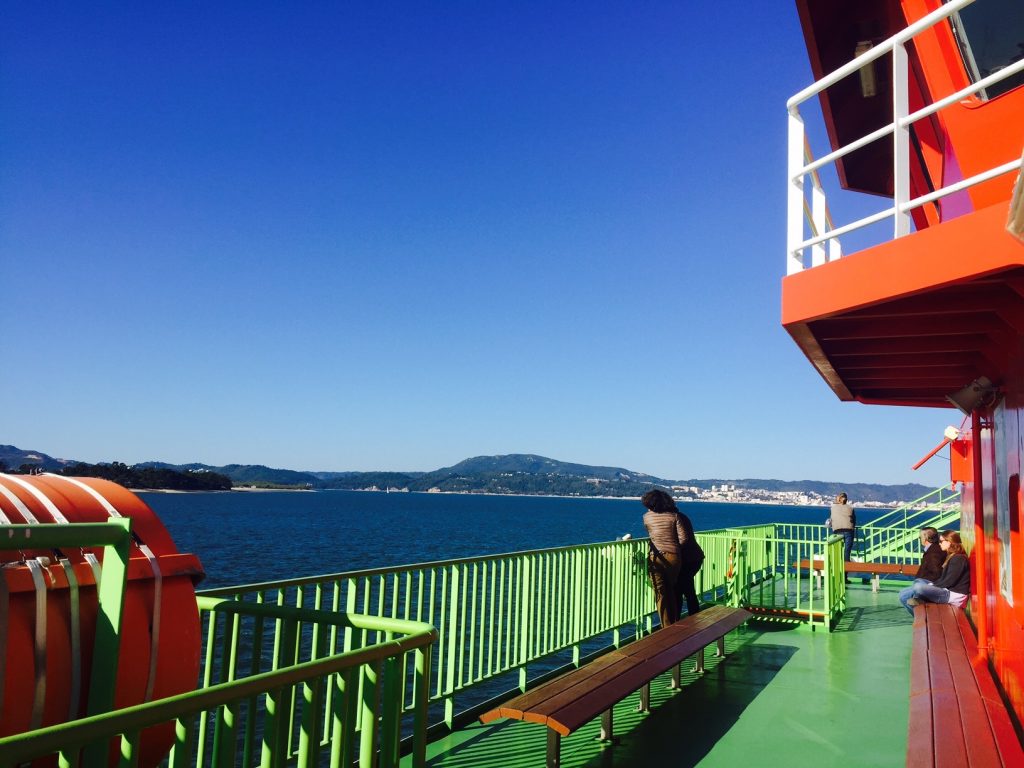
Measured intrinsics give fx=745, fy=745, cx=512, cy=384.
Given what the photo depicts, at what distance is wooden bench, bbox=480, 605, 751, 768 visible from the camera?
13.2 feet

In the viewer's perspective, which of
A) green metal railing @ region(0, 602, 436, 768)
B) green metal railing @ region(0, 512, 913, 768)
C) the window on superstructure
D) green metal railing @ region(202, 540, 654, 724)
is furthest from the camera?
green metal railing @ region(202, 540, 654, 724)

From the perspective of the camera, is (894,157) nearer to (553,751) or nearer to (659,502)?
(553,751)

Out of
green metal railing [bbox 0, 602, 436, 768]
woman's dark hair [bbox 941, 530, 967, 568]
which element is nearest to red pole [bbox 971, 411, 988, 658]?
woman's dark hair [bbox 941, 530, 967, 568]

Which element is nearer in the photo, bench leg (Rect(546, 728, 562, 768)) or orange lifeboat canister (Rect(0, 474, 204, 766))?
orange lifeboat canister (Rect(0, 474, 204, 766))

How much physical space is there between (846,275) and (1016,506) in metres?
2.11

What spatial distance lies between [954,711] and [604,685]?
204cm

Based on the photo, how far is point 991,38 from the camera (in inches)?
155

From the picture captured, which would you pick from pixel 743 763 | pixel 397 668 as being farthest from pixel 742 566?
pixel 397 668

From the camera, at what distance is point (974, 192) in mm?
3914

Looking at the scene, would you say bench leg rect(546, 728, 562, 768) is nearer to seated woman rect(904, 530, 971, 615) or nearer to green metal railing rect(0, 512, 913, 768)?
green metal railing rect(0, 512, 913, 768)

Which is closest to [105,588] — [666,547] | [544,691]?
[544,691]

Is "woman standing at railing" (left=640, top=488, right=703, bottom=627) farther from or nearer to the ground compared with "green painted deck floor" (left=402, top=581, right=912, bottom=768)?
farther from the ground

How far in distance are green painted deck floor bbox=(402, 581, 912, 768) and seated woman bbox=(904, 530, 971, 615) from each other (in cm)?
82

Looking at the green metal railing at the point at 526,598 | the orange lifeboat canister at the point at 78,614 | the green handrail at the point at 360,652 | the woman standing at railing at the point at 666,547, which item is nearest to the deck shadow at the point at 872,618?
the green handrail at the point at 360,652
